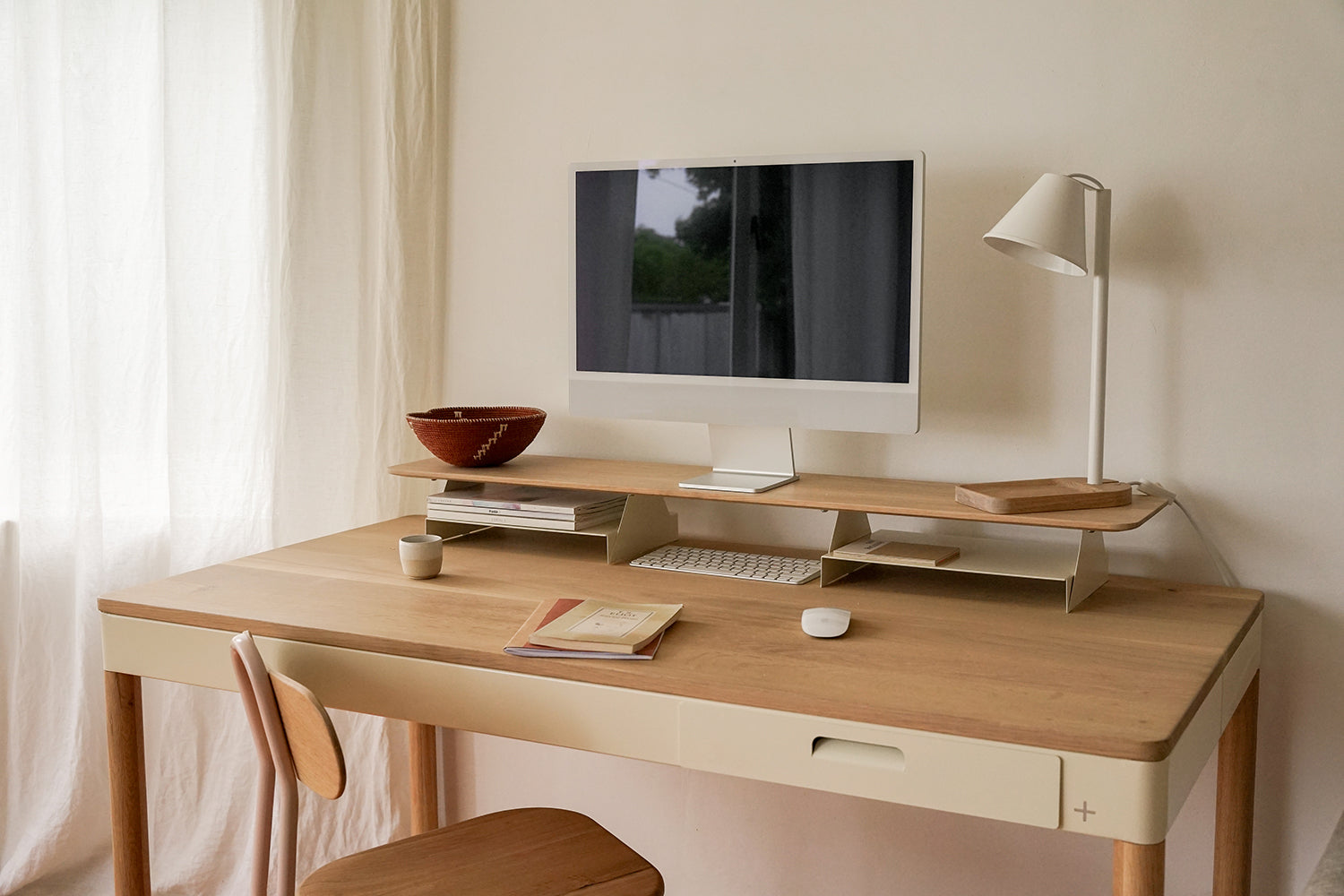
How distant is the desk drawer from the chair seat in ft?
0.83

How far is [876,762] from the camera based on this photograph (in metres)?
1.26

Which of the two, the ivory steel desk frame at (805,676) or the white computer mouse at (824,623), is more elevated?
the white computer mouse at (824,623)

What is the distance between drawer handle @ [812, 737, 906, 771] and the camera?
1.26m

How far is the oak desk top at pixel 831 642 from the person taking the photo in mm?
1234

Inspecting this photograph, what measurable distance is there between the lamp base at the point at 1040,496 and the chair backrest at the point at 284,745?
2.92ft

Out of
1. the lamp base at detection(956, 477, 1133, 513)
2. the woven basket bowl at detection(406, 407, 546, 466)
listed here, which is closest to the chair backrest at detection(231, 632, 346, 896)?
the woven basket bowl at detection(406, 407, 546, 466)

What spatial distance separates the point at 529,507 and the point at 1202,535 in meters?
1.03

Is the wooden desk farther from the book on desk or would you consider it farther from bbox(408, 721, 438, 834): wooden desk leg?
bbox(408, 721, 438, 834): wooden desk leg

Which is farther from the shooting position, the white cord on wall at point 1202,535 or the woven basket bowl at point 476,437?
the woven basket bowl at point 476,437

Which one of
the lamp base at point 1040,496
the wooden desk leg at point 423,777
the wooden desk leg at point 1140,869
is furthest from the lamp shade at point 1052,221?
the wooden desk leg at point 423,777

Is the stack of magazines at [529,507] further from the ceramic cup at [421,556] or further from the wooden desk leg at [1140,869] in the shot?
the wooden desk leg at [1140,869]

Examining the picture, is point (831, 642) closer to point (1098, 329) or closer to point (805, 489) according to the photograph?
point (805, 489)

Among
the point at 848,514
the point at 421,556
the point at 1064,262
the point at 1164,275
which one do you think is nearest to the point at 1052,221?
the point at 1064,262

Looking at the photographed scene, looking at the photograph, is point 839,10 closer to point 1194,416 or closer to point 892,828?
point 1194,416
